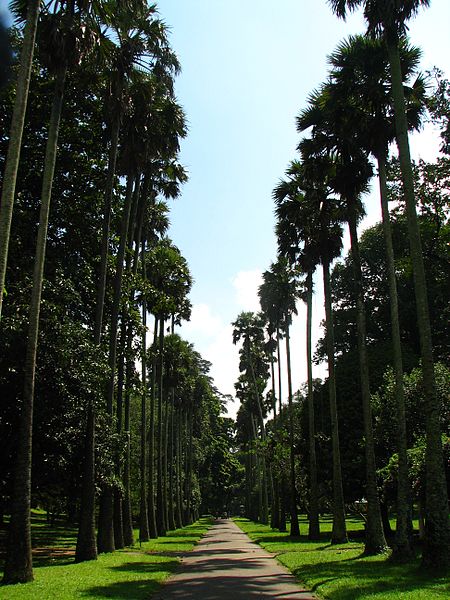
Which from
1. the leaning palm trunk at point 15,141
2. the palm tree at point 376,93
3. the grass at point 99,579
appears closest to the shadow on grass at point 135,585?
the grass at point 99,579

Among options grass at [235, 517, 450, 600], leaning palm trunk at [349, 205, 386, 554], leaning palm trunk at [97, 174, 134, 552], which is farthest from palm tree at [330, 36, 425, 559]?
leaning palm trunk at [97, 174, 134, 552]

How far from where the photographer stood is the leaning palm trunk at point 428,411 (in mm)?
12508

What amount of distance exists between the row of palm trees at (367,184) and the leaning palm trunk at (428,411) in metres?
0.02

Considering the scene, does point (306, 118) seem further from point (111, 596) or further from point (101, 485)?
point (111, 596)

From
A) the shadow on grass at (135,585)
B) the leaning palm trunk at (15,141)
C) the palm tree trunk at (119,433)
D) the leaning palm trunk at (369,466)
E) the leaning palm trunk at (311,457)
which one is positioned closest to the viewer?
the shadow on grass at (135,585)

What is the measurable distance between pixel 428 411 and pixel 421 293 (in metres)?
3.09

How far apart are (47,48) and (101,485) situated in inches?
590

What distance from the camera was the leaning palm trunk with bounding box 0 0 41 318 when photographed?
448 inches

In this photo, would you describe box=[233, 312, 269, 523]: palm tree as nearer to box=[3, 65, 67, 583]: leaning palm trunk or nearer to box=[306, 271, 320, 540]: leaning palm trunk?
box=[306, 271, 320, 540]: leaning palm trunk

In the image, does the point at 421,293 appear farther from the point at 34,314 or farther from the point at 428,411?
the point at 34,314

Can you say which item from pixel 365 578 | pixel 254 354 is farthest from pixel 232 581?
pixel 254 354

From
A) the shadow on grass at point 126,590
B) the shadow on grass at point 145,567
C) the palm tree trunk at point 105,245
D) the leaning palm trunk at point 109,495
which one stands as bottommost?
the shadow on grass at point 145,567

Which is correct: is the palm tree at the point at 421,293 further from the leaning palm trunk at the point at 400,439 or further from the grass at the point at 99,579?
the grass at the point at 99,579

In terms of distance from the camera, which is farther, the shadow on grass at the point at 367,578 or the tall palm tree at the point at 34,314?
the tall palm tree at the point at 34,314
